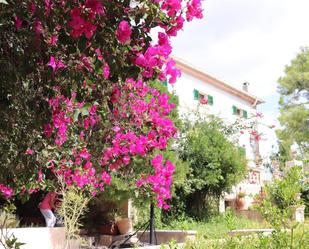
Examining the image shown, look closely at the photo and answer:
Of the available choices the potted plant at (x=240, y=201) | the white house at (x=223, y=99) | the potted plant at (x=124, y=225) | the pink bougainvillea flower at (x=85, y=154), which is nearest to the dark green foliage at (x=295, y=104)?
the white house at (x=223, y=99)

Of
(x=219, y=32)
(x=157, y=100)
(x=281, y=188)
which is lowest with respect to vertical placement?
(x=281, y=188)

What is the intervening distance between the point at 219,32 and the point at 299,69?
22.7 metres

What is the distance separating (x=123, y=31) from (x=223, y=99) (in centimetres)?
2595

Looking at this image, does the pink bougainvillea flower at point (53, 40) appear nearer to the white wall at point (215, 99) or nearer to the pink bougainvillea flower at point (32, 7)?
the pink bougainvillea flower at point (32, 7)

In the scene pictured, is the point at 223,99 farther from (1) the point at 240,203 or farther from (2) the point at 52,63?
(2) the point at 52,63

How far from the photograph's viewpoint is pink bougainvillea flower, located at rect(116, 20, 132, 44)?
2410mm

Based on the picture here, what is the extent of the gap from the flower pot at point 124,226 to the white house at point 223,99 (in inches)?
330

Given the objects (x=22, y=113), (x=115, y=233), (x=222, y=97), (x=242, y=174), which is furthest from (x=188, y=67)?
(x=22, y=113)

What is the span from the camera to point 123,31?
2.42 metres

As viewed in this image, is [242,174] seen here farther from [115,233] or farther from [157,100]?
[157,100]

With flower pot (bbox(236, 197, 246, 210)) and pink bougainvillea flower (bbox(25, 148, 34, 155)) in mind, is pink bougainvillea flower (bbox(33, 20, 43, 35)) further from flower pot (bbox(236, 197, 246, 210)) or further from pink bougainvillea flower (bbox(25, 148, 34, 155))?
flower pot (bbox(236, 197, 246, 210))

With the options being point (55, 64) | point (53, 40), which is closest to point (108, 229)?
point (55, 64)

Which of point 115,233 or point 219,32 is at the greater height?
point 219,32

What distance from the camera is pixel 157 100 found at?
5273 millimetres
